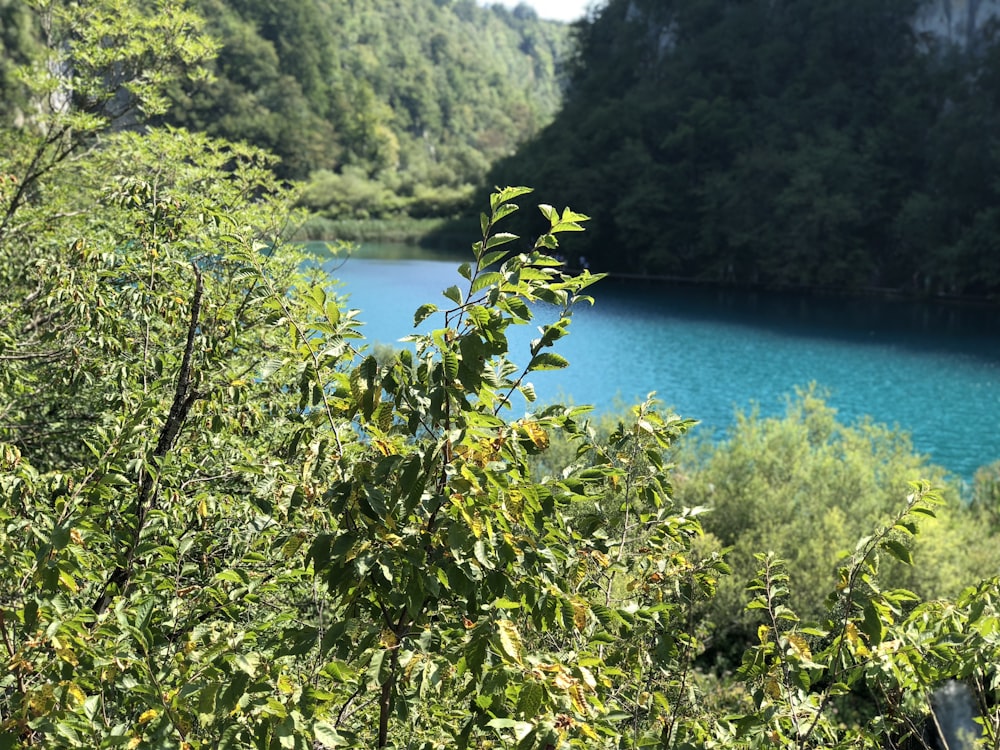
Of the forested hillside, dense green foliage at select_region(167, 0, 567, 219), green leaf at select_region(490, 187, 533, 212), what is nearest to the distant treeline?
dense green foliage at select_region(167, 0, 567, 219)

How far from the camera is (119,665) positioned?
1922mm

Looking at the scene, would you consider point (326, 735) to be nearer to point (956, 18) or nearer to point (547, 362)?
point (547, 362)

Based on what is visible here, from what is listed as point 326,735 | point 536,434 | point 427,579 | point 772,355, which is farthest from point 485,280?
point 772,355

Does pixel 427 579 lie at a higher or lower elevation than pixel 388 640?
higher

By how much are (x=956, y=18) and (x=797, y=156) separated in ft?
38.4

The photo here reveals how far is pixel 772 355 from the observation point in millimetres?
27062

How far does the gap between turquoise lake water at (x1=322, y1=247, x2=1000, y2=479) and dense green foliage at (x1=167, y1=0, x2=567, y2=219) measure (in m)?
→ 21.7

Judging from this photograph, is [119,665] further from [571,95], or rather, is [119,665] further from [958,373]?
[571,95]

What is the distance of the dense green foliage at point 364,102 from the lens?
7625 centimetres

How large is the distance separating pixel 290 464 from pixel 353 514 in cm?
147

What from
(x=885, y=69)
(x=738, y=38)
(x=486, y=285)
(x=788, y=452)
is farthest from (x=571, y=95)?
(x=486, y=285)

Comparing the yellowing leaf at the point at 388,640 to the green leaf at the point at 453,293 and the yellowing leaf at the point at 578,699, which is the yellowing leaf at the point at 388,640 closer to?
the yellowing leaf at the point at 578,699

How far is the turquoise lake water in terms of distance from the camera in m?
19.9

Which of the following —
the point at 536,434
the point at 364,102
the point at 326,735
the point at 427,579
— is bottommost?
the point at 326,735
